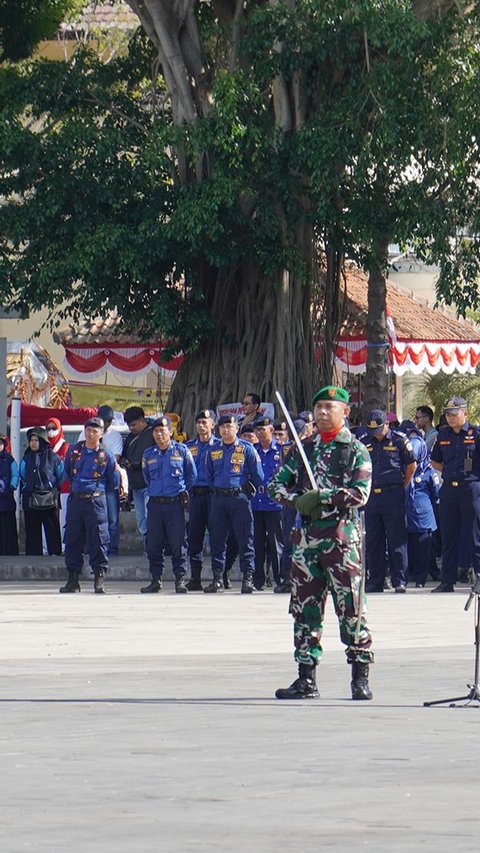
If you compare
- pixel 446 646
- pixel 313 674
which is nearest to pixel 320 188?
pixel 446 646

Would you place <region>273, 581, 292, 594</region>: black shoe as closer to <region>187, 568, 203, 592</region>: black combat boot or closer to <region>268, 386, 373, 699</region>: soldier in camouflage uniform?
<region>187, 568, 203, 592</region>: black combat boot

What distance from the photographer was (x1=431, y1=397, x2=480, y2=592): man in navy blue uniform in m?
19.8

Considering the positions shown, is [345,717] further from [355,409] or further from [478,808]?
[355,409]

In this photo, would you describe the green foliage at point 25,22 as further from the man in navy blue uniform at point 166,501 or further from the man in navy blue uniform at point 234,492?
the man in navy blue uniform at point 234,492

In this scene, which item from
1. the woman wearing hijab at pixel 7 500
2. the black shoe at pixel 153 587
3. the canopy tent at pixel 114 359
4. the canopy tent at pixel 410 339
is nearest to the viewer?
the black shoe at pixel 153 587

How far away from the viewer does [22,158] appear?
26078 mm

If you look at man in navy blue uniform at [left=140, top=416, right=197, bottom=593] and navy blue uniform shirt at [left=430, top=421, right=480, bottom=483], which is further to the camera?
man in navy blue uniform at [left=140, top=416, right=197, bottom=593]

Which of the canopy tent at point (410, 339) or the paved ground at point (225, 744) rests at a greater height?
the canopy tent at point (410, 339)

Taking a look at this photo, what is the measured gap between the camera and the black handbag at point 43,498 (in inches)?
959

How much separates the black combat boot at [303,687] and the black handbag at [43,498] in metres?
13.5

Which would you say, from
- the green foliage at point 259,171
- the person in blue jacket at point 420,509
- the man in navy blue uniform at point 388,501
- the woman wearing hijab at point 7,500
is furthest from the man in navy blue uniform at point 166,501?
the green foliage at point 259,171

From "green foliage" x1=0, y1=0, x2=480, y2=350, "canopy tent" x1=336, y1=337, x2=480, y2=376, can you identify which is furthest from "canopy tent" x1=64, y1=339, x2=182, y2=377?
"green foliage" x1=0, y1=0, x2=480, y2=350

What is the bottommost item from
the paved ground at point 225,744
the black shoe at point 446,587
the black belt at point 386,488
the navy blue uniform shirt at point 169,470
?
the paved ground at point 225,744

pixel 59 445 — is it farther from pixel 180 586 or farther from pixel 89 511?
pixel 180 586
